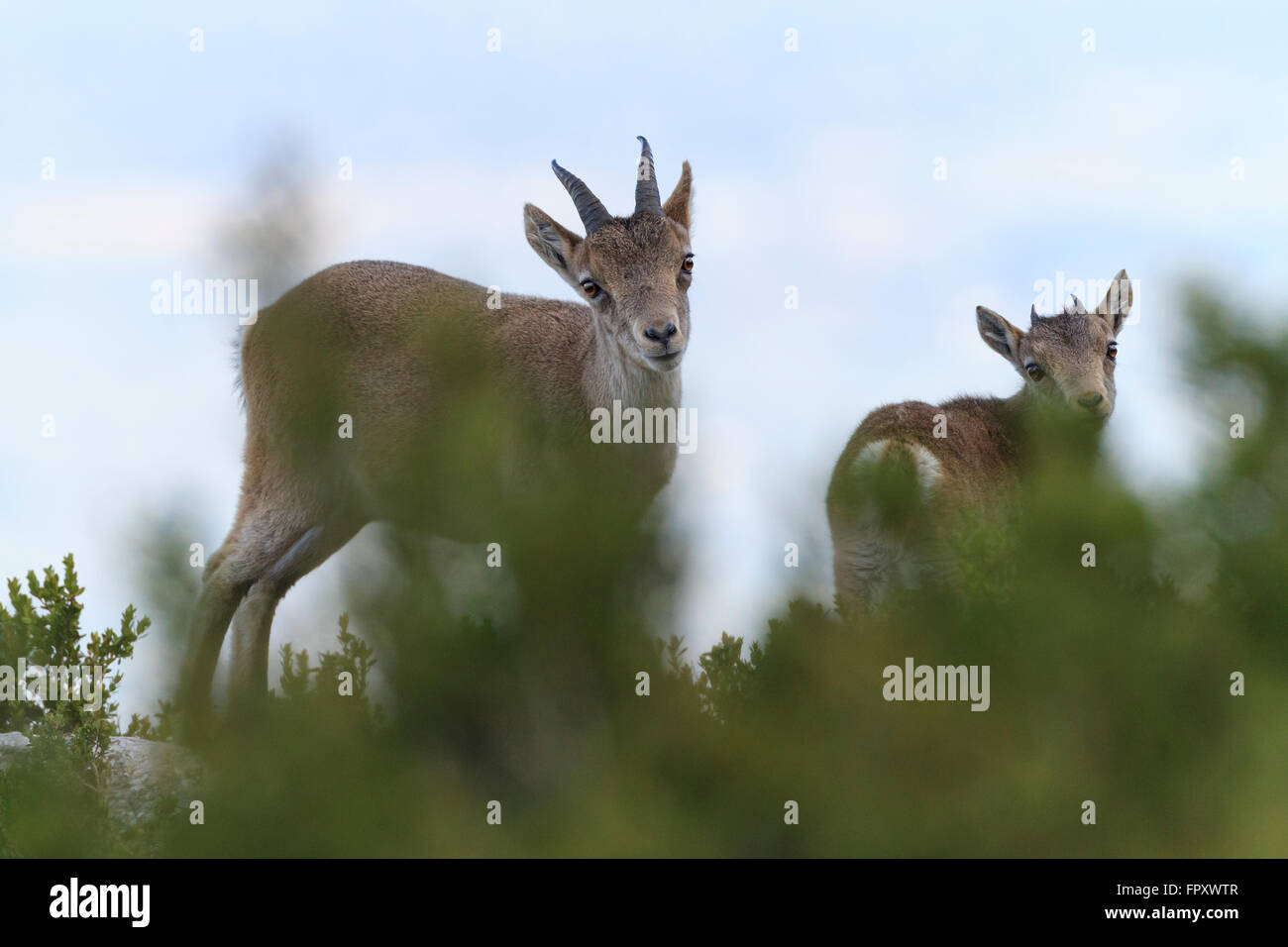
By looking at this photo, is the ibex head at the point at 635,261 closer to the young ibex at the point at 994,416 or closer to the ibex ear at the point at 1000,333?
the young ibex at the point at 994,416

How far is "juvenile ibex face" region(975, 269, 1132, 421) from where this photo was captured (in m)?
11.0

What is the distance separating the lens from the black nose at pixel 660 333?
923 centimetres

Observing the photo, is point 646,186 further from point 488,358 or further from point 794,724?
point 794,724

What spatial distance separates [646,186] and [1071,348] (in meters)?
3.69

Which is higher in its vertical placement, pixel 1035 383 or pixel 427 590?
pixel 1035 383

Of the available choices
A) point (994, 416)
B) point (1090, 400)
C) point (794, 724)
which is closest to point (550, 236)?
point (994, 416)

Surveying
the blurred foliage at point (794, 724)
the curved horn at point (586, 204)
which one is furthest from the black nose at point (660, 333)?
the blurred foliage at point (794, 724)

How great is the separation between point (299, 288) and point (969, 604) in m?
2.10

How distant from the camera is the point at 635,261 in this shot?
9.91 metres

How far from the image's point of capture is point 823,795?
2.57 m

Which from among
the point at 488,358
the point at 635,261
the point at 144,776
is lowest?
the point at 144,776

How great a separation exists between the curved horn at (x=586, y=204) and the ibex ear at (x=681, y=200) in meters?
0.53

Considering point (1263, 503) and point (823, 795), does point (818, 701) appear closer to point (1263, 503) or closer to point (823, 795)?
point (823, 795)
